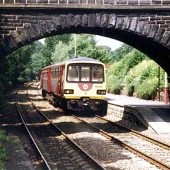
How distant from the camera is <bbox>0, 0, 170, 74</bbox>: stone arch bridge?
1627cm

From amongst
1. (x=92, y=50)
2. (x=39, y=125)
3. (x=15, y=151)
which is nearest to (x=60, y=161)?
(x=15, y=151)

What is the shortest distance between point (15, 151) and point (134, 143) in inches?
157

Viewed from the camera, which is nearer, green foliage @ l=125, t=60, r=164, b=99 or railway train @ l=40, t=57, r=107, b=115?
railway train @ l=40, t=57, r=107, b=115

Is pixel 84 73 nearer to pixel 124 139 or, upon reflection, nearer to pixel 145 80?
pixel 145 80

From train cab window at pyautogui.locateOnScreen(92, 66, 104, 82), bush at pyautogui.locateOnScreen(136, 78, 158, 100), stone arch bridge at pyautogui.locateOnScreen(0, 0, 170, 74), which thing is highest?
stone arch bridge at pyautogui.locateOnScreen(0, 0, 170, 74)

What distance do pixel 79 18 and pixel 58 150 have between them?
4.91m

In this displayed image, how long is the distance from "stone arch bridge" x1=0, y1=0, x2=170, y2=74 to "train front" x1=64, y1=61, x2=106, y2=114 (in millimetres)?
7655

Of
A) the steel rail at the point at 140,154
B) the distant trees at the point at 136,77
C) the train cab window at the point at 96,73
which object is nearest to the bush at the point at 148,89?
the distant trees at the point at 136,77

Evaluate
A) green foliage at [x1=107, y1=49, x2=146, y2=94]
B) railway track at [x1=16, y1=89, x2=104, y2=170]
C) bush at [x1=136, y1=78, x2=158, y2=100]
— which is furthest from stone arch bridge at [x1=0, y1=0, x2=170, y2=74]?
green foliage at [x1=107, y1=49, x2=146, y2=94]

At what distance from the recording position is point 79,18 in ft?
54.3

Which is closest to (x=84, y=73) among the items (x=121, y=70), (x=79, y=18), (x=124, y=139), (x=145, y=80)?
(x=79, y=18)

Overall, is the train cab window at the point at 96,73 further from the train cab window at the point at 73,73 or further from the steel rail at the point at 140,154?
the steel rail at the point at 140,154

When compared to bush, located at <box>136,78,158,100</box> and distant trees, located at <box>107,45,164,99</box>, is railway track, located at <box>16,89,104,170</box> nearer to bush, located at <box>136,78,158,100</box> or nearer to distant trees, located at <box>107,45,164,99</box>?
bush, located at <box>136,78,158,100</box>

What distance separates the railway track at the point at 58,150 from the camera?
12.1 metres
